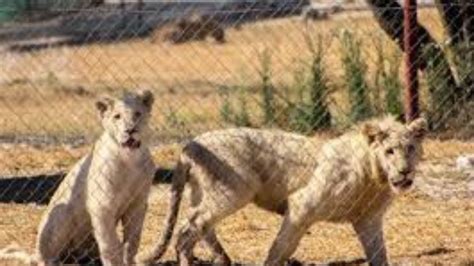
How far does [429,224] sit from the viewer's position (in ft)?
35.6

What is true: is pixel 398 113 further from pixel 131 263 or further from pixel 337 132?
pixel 131 263

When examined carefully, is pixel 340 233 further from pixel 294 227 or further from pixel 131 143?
pixel 131 143

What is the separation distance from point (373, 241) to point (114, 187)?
183 centimetres

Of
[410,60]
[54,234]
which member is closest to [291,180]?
[54,234]

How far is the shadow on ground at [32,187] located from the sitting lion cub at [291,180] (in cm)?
351

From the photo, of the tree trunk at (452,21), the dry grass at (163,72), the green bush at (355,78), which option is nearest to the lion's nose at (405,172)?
the green bush at (355,78)

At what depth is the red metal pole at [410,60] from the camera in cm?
1179

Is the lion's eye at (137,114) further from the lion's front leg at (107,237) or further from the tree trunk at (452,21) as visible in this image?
the tree trunk at (452,21)

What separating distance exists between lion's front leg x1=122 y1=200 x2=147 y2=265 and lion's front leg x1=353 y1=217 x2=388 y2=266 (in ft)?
4.82

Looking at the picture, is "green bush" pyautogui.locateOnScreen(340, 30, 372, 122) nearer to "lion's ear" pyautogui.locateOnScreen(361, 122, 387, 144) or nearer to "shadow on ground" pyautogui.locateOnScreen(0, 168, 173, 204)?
"shadow on ground" pyautogui.locateOnScreen(0, 168, 173, 204)

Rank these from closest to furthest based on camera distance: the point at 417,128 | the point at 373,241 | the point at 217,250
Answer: the point at 417,128 < the point at 373,241 < the point at 217,250

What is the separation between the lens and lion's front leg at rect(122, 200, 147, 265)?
8523 millimetres

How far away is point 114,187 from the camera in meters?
8.41

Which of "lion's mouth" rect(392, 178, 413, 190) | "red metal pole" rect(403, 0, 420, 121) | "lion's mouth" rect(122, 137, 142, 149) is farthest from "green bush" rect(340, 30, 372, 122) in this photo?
"lion's mouth" rect(122, 137, 142, 149)
